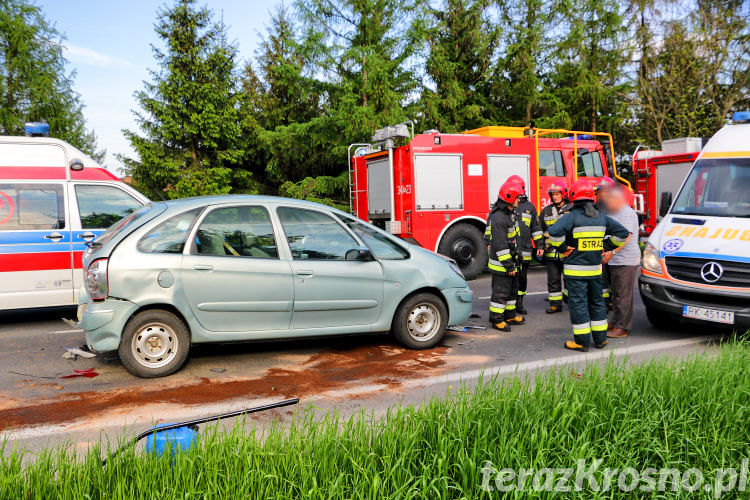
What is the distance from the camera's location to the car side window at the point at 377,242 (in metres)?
5.85

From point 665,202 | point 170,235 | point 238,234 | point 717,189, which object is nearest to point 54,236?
point 170,235

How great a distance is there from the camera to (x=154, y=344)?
5.09 m

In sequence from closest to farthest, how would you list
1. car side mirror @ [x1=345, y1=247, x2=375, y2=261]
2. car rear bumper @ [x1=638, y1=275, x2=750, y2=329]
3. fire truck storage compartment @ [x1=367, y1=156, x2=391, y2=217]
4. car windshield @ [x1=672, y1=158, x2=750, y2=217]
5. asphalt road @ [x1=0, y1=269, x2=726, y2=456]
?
asphalt road @ [x1=0, y1=269, x2=726, y2=456] → car side mirror @ [x1=345, y1=247, x2=375, y2=261] → car rear bumper @ [x1=638, y1=275, x2=750, y2=329] → car windshield @ [x1=672, y1=158, x2=750, y2=217] → fire truck storage compartment @ [x1=367, y1=156, x2=391, y2=217]

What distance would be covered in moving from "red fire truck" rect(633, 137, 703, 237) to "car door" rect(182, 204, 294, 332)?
12448mm

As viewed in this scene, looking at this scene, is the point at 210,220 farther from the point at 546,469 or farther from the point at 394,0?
the point at 394,0

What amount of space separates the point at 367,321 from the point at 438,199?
19.9 feet

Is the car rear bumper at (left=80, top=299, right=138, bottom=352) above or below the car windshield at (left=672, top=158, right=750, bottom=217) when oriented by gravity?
below

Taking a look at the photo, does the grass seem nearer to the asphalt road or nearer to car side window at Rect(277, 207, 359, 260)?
the asphalt road

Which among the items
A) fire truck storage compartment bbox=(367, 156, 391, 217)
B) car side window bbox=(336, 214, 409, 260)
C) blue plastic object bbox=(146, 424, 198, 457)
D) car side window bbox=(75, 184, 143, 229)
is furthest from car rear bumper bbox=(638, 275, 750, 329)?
car side window bbox=(75, 184, 143, 229)

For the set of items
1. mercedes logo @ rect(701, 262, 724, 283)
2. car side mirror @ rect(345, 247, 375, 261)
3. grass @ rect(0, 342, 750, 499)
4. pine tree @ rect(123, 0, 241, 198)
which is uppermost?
pine tree @ rect(123, 0, 241, 198)

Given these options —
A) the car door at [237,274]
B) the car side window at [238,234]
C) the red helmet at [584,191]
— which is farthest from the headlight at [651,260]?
the car side window at [238,234]

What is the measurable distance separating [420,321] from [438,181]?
5.81 metres

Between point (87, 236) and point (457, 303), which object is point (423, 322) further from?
point (87, 236)

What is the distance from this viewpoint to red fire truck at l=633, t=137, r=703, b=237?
15758 mm
